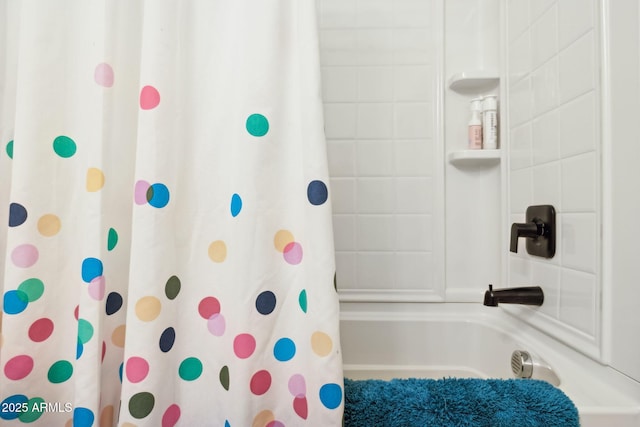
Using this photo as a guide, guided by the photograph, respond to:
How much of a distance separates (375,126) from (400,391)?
889mm

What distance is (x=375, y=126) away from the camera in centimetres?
121

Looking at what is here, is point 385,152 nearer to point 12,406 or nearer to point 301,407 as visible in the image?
point 301,407

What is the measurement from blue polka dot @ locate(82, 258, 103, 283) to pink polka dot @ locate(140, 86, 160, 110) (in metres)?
0.28

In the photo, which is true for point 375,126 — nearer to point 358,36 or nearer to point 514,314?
point 358,36

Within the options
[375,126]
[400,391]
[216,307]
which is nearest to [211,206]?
[216,307]

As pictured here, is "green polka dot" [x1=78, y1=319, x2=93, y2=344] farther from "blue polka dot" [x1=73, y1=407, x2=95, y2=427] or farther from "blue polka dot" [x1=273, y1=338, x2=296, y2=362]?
"blue polka dot" [x1=273, y1=338, x2=296, y2=362]

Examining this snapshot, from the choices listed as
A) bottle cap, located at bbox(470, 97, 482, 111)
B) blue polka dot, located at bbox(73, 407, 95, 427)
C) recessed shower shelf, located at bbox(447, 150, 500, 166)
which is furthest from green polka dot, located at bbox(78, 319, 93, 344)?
bottle cap, located at bbox(470, 97, 482, 111)

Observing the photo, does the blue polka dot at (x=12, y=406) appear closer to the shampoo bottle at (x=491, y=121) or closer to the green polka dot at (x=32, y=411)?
the green polka dot at (x=32, y=411)

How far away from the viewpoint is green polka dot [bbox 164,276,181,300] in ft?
1.98

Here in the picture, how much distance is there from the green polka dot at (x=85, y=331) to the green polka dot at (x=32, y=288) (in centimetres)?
13

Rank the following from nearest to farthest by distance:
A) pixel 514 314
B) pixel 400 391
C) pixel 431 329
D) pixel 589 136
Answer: pixel 400 391 → pixel 589 136 → pixel 514 314 → pixel 431 329

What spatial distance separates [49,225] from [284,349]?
0.50m

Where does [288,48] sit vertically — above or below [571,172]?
above

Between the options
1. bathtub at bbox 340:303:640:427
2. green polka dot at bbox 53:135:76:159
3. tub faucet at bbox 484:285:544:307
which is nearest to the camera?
green polka dot at bbox 53:135:76:159
